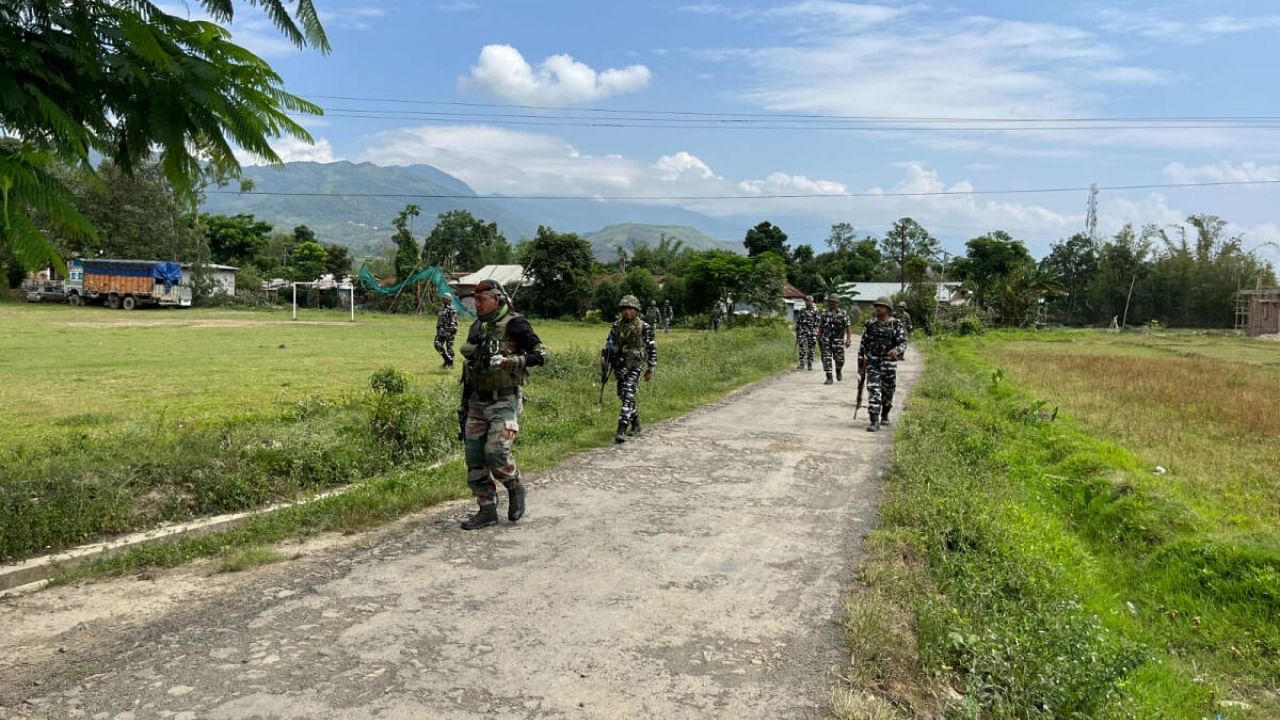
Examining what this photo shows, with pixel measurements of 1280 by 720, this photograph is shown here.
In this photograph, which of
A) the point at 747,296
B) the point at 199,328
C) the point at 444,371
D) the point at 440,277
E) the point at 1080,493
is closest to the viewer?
the point at 1080,493

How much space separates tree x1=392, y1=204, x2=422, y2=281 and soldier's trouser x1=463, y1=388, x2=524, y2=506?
58608mm

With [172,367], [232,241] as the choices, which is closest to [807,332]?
[172,367]

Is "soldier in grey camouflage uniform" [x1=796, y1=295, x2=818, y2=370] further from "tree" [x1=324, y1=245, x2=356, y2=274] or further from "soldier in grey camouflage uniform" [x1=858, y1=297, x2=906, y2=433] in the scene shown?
"tree" [x1=324, y1=245, x2=356, y2=274]

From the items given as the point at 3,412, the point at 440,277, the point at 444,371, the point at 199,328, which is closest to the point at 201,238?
the point at 440,277

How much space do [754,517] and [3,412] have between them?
985 centimetres

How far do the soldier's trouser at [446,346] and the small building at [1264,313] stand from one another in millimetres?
51881

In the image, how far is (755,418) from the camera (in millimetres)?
13258

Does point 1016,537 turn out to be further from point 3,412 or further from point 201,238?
point 201,238

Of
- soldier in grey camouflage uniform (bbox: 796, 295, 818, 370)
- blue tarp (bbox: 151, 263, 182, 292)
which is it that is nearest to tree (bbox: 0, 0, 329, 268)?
soldier in grey camouflage uniform (bbox: 796, 295, 818, 370)

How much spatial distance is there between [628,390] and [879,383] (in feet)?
13.2

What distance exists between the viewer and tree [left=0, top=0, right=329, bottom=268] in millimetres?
2885

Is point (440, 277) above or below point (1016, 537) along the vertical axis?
above

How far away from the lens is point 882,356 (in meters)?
12.6

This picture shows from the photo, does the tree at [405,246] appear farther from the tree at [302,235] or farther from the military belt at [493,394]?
the military belt at [493,394]
